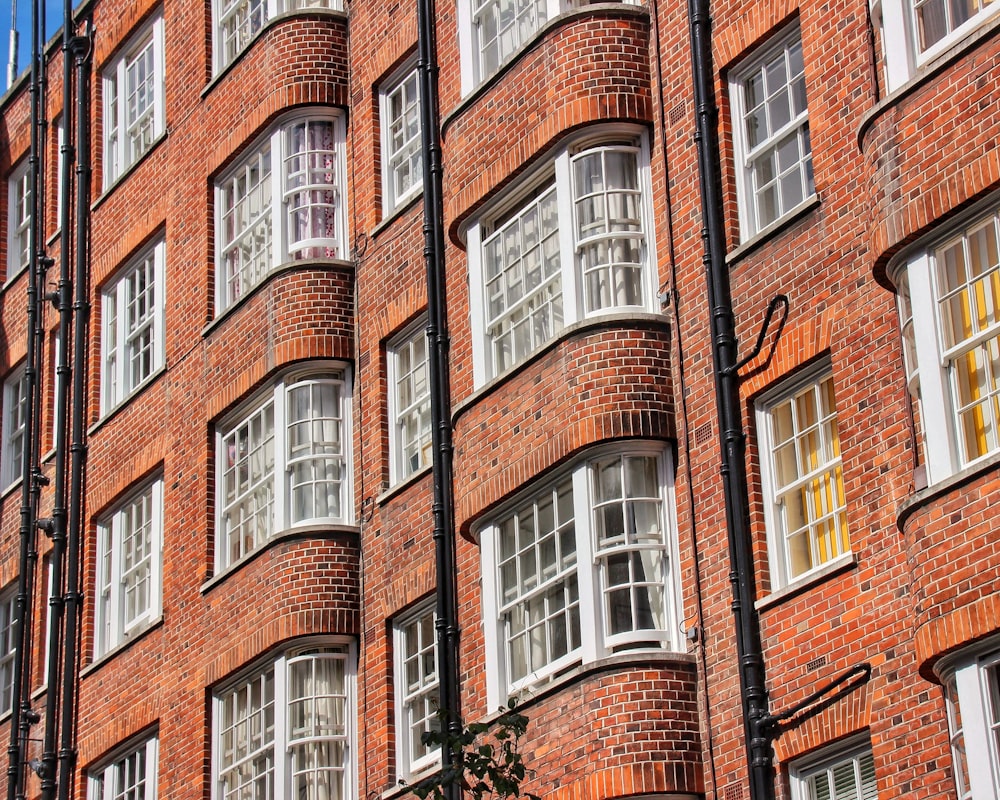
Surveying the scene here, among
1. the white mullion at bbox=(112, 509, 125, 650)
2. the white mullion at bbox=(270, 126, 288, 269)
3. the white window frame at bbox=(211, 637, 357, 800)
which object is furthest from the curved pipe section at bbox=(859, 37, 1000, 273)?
the white mullion at bbox=(112, 509, 125, 650)

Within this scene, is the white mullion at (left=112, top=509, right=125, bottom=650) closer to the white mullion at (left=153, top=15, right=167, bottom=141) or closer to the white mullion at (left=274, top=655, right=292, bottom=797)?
the white mullion at (left=274, top=655, right=292, bottom=797)

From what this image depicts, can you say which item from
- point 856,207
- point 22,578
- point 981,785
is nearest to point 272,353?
point 22,578

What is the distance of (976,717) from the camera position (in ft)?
53.8

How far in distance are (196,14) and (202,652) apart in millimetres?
9558

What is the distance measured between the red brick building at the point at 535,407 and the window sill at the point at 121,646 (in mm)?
83

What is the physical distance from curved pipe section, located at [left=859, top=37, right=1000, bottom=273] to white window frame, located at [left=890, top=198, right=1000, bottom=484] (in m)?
0.22

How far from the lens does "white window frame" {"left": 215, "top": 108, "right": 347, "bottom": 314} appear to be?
27719mm

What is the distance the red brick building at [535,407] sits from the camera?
709 inches

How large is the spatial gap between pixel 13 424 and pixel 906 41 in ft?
65.9

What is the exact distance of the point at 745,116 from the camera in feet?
70.9

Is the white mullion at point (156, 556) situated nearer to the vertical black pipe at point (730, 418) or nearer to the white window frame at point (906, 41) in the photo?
the vertical black pipe at point (730, 418)

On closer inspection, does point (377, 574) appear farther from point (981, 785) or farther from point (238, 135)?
point (981, 785)

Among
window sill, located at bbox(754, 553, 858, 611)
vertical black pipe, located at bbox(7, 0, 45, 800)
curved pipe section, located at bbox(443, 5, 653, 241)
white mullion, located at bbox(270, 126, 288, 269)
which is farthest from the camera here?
vertical black pipe, located at bbox(7, 0, 45, 800)

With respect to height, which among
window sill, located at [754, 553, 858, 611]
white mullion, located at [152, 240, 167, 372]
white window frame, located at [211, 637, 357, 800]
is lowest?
window sill, located at [754, 553, 858, 611]
